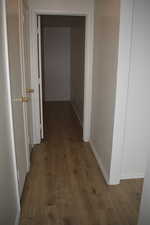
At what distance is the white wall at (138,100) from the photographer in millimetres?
2072

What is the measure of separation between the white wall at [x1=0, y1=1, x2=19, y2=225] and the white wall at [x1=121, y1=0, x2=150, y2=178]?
1286 mm

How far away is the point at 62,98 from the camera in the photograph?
6.42 m

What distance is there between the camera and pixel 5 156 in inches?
61.0

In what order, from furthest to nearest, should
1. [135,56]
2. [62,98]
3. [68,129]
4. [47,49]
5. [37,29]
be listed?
[62,98], [47,49], [68,129], [37,29], [135,56]

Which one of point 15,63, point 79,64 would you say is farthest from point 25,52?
point 79,64

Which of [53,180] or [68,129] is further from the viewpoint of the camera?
[68,129]

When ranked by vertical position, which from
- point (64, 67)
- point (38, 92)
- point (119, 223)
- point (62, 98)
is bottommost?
point (119, 223)

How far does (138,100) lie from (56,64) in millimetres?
4241

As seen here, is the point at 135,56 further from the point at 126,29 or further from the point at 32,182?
the point at 32,182

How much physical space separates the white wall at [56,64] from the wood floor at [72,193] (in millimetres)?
3090

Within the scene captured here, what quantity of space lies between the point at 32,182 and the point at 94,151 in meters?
1.11

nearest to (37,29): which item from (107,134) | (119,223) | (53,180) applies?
(107,134)

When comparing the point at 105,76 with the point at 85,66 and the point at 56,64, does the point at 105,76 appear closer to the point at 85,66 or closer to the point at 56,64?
the point at 85,66

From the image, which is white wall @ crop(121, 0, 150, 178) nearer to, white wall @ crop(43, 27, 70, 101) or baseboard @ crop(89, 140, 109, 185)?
baseboard @ crop(89, 140, 109, 185)
